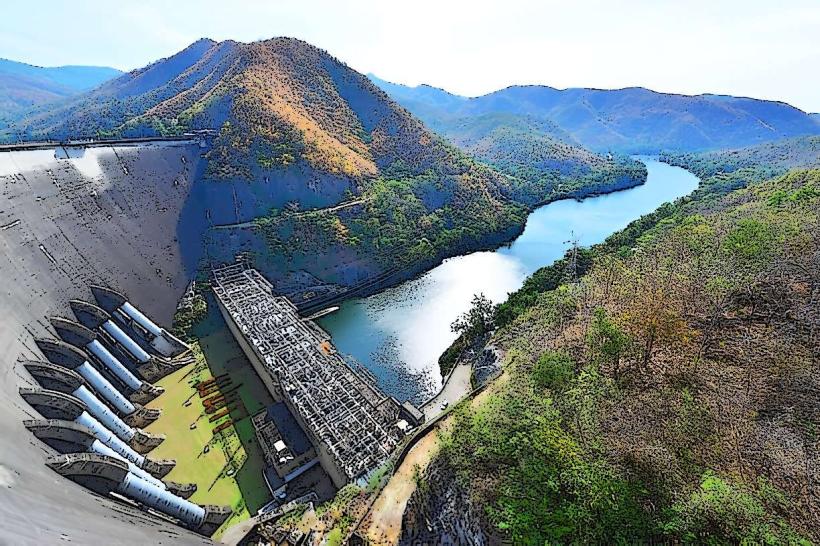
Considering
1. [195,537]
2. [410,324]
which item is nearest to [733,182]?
[410,324]

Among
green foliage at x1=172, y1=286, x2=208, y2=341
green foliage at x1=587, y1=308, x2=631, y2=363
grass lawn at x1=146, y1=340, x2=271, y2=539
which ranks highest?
green foliage at x1=587, y1=308, x2=631, y2=363

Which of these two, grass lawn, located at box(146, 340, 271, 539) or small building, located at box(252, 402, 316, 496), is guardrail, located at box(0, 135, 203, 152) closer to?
grass lawn, located at box(146, 340, 271, 539)

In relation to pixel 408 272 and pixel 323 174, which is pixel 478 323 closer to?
pixel 408 272

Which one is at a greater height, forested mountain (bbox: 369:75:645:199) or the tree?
forested mountain (bbox: 369:75:645:199)

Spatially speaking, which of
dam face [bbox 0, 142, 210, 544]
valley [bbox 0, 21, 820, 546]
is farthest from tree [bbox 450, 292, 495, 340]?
dam face [bbox 0, 142, 210, 544]

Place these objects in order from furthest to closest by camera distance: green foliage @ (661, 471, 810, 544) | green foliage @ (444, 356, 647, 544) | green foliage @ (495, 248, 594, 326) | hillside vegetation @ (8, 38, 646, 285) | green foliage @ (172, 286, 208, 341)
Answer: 1. hillside vegetation @ (8, 38, 646, 285)
2. green foliage @ (172, 286, 208, 341)
3. green foliage @ (495, 248, 594, 326)
4. green foliage @ (444, 356, 647, 544)
5. green foliage @ (661, 471, 810, 544)

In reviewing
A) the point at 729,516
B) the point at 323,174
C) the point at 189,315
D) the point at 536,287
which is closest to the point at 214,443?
the point at 189,315

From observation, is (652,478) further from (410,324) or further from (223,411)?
(410,324)

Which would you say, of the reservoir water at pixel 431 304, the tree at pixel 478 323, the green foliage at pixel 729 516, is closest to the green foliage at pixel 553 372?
the green foliage at pixel 729 516
